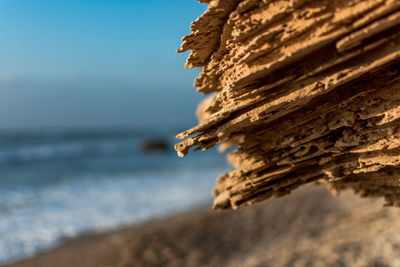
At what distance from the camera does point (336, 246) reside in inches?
213

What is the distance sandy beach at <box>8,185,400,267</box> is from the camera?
17.0 feet

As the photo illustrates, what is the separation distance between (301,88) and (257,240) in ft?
16.5

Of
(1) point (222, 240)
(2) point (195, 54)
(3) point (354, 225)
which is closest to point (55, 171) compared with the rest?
(1) point (222, 240)

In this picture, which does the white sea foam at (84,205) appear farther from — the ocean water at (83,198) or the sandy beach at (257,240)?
the sandy beach at (257,240)

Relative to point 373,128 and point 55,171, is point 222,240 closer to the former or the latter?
point 373,128

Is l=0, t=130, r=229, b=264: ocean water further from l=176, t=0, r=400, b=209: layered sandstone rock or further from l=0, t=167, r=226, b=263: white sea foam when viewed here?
l=176, t=0, r=400, b=209: layered sandstone rock

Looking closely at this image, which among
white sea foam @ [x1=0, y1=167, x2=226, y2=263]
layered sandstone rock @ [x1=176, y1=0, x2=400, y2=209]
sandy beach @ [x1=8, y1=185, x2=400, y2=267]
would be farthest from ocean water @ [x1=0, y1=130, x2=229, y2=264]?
layered sandstone rock @ [x1=176, y1=0, x2=400, y2=209]

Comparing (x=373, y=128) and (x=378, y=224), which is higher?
(x=373, y=128)

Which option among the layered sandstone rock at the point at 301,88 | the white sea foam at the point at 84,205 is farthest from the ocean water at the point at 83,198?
the layered sandstone rock at the point at 301,88

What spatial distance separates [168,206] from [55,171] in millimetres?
9506

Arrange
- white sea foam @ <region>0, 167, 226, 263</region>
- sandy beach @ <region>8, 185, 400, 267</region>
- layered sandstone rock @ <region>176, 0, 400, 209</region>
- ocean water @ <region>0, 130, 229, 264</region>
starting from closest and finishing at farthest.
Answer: layered sandstone rock @ <region>176, 0, 400, 209</region> < sandy beach @ <region>8, 185, 400, 267</region> < white sea foam @ <region>0, 167, 226, 263</region> < ocean water @ <region>0, 130, 229, 264</region>

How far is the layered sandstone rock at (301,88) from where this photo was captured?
7.47 ft

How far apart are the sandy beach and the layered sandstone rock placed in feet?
6.67

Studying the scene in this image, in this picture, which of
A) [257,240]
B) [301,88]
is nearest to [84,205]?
[257,240]
